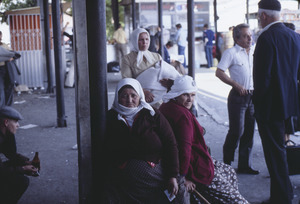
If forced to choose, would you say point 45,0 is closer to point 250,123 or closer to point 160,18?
point 160,18

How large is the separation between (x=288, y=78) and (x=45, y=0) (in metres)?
9.34

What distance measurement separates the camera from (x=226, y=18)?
2642 centimetres

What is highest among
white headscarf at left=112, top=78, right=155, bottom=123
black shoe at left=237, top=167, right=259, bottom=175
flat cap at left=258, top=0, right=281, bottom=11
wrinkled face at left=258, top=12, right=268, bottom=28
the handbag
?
flat cap at left=258, top=0, right=281, bottom=11

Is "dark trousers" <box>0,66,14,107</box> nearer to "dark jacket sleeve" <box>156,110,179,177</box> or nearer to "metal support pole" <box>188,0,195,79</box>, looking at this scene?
"metal support pole" <box>188,0,195,79</box>

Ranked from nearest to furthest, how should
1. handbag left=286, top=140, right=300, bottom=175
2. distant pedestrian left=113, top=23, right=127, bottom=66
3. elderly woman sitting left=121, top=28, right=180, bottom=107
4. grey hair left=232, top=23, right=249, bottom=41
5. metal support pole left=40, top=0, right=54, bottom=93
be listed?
handbag left=286, top=140, right=300, bottom=175 → elderly woman sitting left=121, top=28, right=180, bottom=107 → grey hair left=232, top=23, right=249, bottom=41 → metal support pole left=40, top=0, right=54, bottom=93 → distant pedestrian left=113, top=23, right=127, bottom=66

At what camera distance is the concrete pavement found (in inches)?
194

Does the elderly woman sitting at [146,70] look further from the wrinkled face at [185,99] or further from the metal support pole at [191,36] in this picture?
the metal support pole at [191,36]

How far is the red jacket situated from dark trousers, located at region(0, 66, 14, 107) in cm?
643

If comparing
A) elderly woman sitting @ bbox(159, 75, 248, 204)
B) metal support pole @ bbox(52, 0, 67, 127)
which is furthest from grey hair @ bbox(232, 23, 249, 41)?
metal support pole @ bbox(52, 0, 67, 127)

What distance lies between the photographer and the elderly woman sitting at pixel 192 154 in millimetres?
3793

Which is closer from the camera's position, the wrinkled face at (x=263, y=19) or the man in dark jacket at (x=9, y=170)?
the man in dark jacket at (x=9, y=170)

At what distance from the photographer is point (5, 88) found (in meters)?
9.67

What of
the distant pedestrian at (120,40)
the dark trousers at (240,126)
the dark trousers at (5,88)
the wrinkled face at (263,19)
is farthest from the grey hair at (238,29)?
the distant pedestrian at (120,40)

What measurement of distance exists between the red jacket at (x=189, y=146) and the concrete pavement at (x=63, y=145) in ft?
3.62
